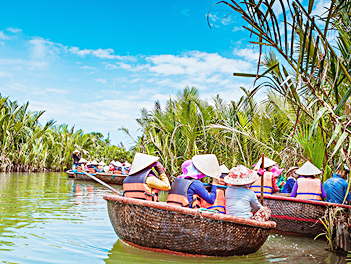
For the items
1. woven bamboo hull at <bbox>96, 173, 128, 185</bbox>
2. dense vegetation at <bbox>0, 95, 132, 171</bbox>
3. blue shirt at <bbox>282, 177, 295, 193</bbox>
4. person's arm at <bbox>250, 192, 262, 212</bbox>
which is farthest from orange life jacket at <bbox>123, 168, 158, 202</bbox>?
dense vegetation at <bbox>0, 95, 132, 171</bbox>

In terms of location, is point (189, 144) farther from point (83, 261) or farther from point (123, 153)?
point (123, 153)

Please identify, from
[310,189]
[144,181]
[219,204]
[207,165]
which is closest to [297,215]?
[310,189]

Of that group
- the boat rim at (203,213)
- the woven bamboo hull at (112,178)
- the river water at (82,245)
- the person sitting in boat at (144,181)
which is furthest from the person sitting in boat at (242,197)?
the woven bamboo hull at (112,178)

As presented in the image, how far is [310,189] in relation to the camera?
7203 millimetres

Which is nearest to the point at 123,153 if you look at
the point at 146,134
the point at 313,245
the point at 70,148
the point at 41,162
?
the point at 70,148

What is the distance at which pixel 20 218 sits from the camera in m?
7.28

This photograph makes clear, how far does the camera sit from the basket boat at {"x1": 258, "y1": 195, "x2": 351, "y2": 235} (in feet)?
21.9

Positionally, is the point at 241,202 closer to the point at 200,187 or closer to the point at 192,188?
the point at 200,187

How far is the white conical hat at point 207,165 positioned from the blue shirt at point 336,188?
2.50m

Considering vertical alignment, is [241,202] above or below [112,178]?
above

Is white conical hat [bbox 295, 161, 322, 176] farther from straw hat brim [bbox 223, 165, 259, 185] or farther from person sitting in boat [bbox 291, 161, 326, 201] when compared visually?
straw hat brim [bbox 223, 165, 259, 185]

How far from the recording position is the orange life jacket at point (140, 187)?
17.9ft

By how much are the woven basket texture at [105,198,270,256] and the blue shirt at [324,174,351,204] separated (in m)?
2.12

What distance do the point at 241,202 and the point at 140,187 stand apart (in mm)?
1633
